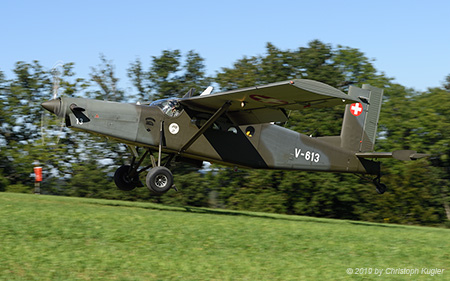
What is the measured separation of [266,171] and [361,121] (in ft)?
51.6

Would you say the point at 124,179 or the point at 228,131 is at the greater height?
the point at 228,131

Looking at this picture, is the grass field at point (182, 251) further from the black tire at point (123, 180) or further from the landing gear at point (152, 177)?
the black tire at point (123, 180)

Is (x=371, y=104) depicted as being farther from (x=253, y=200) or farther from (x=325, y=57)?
(x=325, y=57)

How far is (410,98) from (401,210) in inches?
427

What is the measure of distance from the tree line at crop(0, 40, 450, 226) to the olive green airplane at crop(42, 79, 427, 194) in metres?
15.1

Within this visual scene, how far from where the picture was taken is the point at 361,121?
18.6 metres

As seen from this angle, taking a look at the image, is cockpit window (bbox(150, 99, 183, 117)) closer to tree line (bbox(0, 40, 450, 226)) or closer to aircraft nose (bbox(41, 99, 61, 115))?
aircraft nose (bbox(41, 99, 61, 115))

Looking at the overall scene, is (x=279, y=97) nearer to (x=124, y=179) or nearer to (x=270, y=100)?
(x=270, y=100)

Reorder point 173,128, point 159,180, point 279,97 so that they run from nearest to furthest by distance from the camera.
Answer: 1. point 279,97
2. point 159,180
3. point 173,128

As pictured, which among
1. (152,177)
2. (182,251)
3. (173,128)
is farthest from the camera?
(173,128)

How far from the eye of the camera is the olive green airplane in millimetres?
14031

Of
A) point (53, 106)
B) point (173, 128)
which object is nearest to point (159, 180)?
point (173, 128)

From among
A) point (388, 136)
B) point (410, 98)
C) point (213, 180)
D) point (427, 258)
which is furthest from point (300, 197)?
point (427, 258)

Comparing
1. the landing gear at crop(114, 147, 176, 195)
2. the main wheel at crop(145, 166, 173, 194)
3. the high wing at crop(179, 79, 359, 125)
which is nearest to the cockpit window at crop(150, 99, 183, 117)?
the high wing at crop(179, 79, 359, 125)
